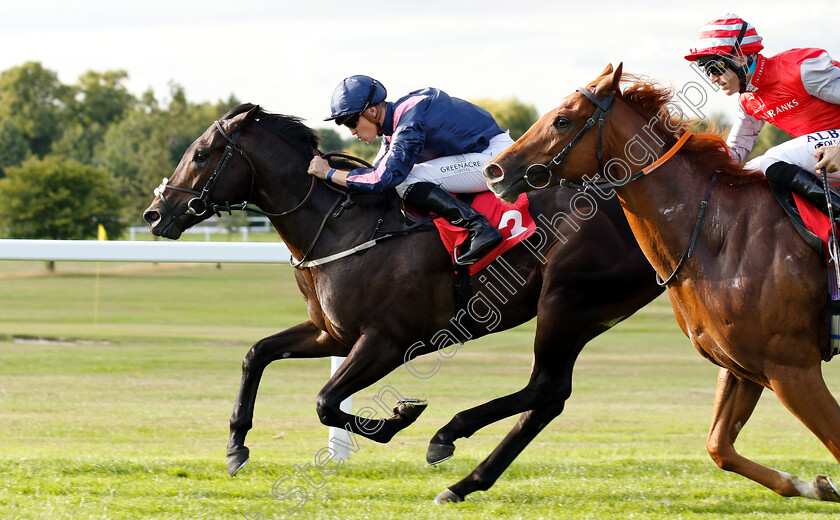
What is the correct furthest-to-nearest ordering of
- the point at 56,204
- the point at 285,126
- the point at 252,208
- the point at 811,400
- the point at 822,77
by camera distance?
the point at 56,204, the point at 285,126, the point at 252,208, the point at 822,77, the point at 811,400

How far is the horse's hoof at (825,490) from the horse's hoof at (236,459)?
2682 millimetres

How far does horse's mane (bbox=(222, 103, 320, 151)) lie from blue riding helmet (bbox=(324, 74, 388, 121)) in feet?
0.90

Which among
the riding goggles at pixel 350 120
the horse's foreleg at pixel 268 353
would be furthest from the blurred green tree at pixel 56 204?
the riding goggles at pixel 350 120

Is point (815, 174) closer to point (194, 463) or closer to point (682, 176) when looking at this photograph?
point (682, 176)

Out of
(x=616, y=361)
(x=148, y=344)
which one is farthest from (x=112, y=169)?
(x=616, y=361)

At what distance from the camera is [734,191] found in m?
3.68

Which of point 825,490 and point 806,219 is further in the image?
point 825,490

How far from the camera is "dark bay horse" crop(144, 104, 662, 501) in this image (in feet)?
14.3

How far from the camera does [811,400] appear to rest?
343 centimetres

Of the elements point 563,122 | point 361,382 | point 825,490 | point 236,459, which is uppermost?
point 563,122

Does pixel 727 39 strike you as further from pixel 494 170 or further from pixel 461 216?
pixel 461 216

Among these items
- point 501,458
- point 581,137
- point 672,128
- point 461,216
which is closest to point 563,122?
point 581,137

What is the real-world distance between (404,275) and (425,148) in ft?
2.19

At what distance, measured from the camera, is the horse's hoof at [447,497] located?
171 inches
